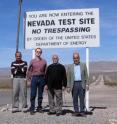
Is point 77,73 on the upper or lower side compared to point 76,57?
lower

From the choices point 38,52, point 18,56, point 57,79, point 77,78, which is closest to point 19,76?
point 18,56

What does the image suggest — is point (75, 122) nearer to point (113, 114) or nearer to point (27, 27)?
point (113, 114)

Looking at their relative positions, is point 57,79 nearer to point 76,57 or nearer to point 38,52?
point 76,57

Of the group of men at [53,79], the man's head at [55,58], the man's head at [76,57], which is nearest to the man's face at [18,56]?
the group of men at [53,79]

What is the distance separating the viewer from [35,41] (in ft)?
61.8

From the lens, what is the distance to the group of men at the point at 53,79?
54.4 ft

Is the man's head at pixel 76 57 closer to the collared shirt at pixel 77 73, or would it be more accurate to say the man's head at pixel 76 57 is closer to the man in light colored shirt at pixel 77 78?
the man in light colored shirt at pixel 77 78

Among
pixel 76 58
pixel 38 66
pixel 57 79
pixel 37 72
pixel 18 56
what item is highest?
pixel 18 56

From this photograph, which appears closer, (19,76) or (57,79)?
(57,79)

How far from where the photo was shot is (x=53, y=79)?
657 inches

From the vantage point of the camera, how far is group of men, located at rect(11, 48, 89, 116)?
1658 centimetres

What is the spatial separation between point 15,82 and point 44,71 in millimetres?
1081

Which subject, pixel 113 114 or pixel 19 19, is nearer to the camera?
pixel 113 114

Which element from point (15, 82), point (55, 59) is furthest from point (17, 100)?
point (55, 59)
